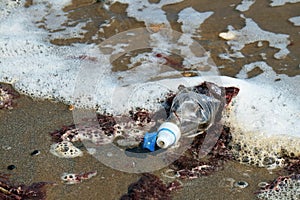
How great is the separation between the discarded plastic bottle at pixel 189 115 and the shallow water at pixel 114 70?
1.29 feet

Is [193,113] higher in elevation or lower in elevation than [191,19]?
lower

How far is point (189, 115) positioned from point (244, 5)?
2564 mm

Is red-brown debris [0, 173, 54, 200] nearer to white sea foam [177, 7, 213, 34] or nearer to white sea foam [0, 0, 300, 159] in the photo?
white sea foam [0, 0, 300, 159]

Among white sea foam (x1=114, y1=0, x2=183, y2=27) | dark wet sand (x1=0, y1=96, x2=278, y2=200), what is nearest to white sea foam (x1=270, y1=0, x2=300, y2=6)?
white sea foam (x1=114, y1=0, x2=183, y2=27)

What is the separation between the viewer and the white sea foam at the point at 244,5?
5.99m

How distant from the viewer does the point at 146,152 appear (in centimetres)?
389

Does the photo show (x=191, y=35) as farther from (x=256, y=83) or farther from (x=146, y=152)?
(x=146, y=152)

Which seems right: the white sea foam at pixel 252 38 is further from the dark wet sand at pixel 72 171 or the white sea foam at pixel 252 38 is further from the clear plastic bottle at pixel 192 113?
the dark wet sand at pixel 72 171

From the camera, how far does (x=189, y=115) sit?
4.08 metres

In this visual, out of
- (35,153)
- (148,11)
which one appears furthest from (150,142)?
(148,11)

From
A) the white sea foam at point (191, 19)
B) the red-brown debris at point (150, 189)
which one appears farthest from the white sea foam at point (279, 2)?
the red-brown debris at point (150, 189)

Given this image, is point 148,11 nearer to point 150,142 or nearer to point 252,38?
point 252,38

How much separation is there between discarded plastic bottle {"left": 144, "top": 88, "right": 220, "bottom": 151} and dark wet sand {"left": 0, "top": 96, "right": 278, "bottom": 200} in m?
0.37

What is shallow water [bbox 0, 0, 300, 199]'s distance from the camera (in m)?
3.59
